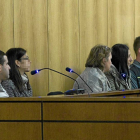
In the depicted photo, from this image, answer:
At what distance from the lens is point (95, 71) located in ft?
20.3

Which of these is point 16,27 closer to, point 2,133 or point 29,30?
point 29,30

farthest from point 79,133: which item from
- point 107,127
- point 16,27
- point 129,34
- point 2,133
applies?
point 129,34

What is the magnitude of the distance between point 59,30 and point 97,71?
4.95 feet

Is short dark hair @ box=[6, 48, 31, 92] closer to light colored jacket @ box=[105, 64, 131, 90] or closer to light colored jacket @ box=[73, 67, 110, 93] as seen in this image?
light colored jacket @ box=[73, 67, 110, 93]

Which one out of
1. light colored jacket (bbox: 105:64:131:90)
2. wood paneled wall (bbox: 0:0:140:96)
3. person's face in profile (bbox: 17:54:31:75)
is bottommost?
light colored jacket (bbox: 105:64:131:90)

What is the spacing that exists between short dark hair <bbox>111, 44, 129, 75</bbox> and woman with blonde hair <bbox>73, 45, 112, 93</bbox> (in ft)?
2.11

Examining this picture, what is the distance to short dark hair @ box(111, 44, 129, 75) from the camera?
6.98m

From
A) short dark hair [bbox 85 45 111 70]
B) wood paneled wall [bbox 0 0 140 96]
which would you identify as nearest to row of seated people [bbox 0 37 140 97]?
short dark hair [bbox 85 45 111 70]

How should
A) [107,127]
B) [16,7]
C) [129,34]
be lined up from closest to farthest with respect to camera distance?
[107,127]
[16,7]
[129,34]

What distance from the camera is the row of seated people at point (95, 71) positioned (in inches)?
217

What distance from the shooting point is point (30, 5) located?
6914mm

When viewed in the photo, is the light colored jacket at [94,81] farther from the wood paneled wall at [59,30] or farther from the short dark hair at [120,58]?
the wood paneled wall at [59,30]

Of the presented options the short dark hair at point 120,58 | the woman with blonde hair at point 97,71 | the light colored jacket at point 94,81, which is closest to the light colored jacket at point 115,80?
the short dark hair at point 120,58

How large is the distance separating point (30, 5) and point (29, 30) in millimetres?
412
